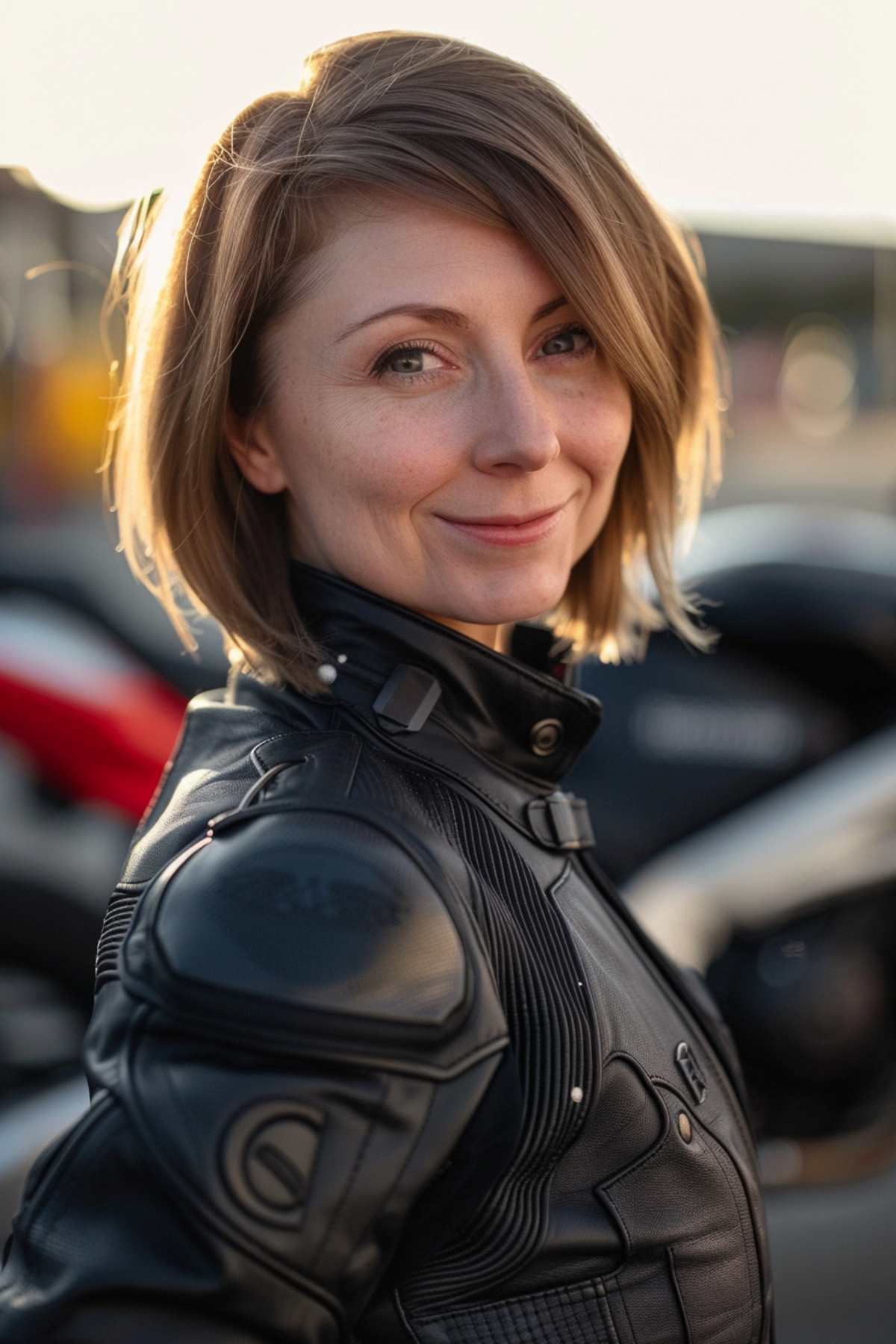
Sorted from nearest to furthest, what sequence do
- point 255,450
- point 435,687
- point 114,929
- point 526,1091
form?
point 526,1091, point 114,929, point 435,687, point 255,450

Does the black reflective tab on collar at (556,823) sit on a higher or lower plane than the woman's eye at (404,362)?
lower

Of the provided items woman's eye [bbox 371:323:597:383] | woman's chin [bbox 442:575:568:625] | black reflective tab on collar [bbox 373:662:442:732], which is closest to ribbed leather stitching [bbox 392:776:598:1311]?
black reflective tab on collar [bbox 373:662:442:732]

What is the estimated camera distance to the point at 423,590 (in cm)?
121

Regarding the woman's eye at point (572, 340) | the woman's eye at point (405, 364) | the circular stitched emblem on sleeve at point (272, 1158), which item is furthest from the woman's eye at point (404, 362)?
the circular stitched emblem on sleeve at point (272, 1158)

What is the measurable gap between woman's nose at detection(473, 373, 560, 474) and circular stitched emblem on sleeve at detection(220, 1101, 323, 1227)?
54cm

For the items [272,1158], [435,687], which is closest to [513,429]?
[435,687]

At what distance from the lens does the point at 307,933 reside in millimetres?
837

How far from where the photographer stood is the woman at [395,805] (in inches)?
31.8

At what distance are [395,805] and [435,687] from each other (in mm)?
164

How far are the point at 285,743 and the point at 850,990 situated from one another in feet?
5.60

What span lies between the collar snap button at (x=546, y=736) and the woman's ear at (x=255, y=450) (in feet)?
0.95

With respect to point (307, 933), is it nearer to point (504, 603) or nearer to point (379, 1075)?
point (379, 1075)

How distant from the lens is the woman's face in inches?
44.4

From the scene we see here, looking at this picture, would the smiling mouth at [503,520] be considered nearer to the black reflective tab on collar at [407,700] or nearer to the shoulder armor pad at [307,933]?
the black reflective tab on collar at [407,700]
